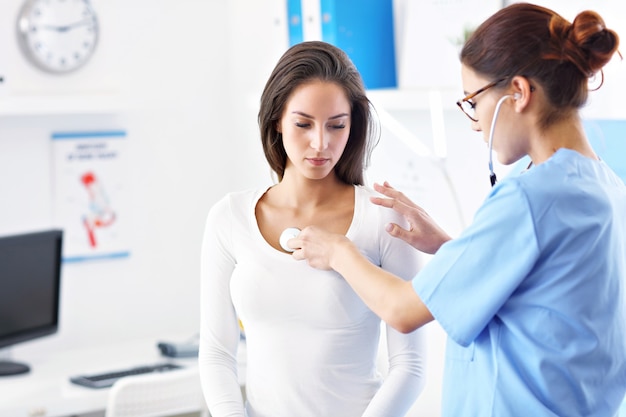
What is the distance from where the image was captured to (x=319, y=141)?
4.83ft

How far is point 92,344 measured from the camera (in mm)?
3375

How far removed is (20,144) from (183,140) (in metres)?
0.64

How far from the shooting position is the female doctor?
3.90 ft

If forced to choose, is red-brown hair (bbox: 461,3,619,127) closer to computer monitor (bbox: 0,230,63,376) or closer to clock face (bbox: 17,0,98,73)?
computer monitor (bbox: 0,230,63,376)

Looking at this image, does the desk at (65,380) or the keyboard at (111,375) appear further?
the keyboard at (111,375)

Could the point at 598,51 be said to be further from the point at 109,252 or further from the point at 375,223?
the point at 109,252

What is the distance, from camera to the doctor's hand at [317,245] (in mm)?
1429

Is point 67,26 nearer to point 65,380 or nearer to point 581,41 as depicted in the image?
point 65,380

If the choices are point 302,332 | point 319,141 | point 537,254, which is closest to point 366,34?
point 319,141

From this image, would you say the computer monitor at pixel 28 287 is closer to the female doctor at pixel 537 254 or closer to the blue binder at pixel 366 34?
the blue binder at pixel 366 34

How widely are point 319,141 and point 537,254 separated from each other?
0.45m

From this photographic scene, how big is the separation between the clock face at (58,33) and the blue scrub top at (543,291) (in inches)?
91.2

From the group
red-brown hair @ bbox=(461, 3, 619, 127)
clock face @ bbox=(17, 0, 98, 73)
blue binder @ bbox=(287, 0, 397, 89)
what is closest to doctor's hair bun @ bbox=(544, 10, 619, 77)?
red-brown hair @ bbox=(461, 3, 619, 127)

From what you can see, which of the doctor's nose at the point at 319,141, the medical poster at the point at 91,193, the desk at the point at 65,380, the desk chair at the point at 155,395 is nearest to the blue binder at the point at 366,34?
the doctor's nose at the point at 319,141
